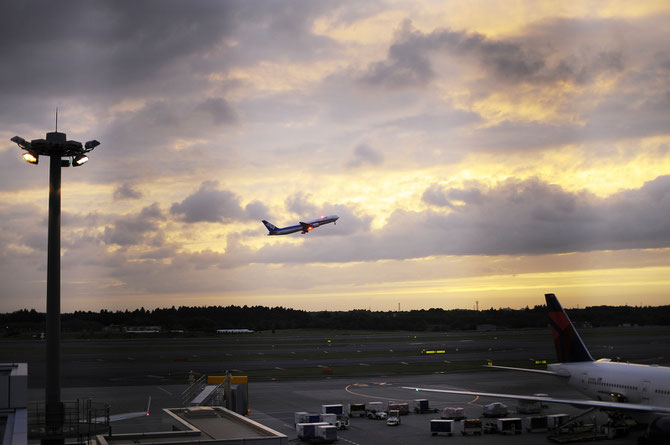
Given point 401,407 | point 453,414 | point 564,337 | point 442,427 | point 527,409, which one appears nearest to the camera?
point 442,427

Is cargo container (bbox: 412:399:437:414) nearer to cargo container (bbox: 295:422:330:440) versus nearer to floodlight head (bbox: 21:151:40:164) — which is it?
cargo container (bbox: 295:422:330:440)

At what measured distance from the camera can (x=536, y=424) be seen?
53844 mm

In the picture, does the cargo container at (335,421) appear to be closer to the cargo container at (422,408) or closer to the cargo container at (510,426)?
the cargo container at (422,408)

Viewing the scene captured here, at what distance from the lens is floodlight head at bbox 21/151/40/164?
35.9 meters

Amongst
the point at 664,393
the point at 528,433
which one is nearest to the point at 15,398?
the point at 528,433

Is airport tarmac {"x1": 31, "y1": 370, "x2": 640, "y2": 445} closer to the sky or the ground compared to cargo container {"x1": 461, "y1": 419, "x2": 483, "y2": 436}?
closer to the ground

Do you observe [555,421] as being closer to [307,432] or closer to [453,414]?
[453,414]

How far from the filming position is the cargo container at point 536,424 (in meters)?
53.7

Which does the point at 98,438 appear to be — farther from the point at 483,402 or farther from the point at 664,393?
the point at 483,402

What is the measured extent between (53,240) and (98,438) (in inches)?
451

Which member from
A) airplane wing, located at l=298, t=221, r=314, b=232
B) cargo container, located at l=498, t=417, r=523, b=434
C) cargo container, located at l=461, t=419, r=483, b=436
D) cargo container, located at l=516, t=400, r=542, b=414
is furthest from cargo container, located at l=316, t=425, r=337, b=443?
airplane wing, located at l=298, t=221, r=314, b=232

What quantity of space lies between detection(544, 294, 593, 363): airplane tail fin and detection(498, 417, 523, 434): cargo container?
7.69m

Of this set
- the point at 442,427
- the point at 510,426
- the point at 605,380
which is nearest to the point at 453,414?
the point at 510,426

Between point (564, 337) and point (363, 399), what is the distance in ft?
82.0
